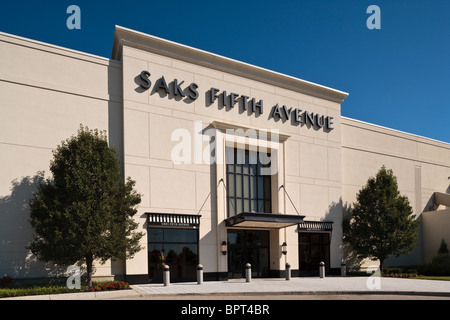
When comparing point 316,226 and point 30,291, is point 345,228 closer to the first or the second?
point 316,226

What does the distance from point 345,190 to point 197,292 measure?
19451 mm

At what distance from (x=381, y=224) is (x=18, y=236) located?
2457 cm

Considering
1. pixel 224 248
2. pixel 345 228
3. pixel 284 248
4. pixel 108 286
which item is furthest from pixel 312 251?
pixel 108 286

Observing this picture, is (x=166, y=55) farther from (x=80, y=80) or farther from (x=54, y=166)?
(x=54, y=166)

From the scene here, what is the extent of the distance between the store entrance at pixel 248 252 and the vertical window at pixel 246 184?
163 centimetres

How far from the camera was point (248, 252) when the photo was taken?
2830cm

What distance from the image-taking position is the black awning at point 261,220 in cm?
2459

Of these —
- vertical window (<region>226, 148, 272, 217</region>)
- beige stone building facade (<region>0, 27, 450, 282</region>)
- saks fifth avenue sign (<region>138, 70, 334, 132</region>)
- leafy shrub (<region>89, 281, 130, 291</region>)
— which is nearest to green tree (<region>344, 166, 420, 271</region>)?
beige stone building facade (<region>0, 27, 450, 282</region>)

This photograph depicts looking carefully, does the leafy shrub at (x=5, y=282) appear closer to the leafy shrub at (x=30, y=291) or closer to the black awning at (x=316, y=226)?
the leafy shrub at (x=30, y=291)

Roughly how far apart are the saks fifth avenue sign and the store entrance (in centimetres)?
854

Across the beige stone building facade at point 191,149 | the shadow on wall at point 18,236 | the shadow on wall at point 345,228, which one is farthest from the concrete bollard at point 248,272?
the shadow on wall at point 18,236

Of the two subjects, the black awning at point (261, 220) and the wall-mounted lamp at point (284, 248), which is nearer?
the black awning at point (261, 220)

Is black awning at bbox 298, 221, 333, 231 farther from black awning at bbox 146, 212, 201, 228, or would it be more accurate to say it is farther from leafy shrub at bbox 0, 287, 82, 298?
leafy shrub at bbox 0, 287, 82, 298

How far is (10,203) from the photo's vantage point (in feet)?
67.2
